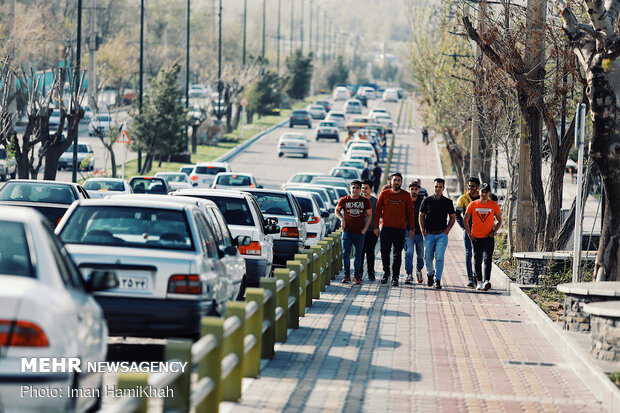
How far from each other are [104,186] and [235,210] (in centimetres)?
1444

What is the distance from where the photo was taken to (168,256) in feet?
31.9

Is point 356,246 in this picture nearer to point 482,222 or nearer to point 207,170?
point 482,222

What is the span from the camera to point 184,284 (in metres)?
9.62

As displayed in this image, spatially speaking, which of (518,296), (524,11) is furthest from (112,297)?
(524,11)

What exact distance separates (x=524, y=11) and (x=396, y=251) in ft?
16.9

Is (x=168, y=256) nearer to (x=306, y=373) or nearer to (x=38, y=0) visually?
Result: (x=306, y=373)

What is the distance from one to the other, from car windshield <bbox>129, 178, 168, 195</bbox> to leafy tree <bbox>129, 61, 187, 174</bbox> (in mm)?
20697

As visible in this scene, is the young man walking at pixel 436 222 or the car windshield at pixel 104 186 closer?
the young man walking at pixel 436 222

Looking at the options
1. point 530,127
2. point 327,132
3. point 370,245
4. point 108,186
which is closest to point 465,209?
point 370,245

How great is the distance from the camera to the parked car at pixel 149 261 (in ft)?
31.1

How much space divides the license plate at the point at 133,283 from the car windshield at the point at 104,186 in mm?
20129

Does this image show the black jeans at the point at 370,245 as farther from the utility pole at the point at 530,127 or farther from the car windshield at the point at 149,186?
the car windshield at the point at 149,186

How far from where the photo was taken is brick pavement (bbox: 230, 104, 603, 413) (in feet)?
29.3

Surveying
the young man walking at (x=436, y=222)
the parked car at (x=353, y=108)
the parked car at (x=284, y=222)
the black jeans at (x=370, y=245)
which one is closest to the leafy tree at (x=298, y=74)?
the parked car at (x=353, y=108)
